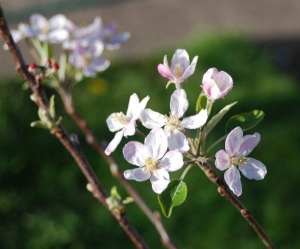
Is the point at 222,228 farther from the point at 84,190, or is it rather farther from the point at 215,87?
the point at 215,87

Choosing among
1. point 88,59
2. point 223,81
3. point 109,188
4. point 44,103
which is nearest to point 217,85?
point 223,81

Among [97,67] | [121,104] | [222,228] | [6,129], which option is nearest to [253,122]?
[97,67]

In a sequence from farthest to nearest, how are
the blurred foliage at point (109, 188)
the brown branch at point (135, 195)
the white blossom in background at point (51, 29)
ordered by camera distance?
the blurred foliage at point (109, 188), the white blossom in background at point (51, 29), the brown branch at point (135, 195)

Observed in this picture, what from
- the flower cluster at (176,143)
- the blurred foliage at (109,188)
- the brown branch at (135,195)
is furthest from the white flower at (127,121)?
the blurred foliage at (109,188)

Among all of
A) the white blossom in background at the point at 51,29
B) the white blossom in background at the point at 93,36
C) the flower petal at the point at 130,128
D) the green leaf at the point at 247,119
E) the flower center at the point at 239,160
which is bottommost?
the flower center at the point at 239,160

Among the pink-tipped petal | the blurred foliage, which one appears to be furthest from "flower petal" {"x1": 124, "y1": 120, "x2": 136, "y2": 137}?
the blurred foliage

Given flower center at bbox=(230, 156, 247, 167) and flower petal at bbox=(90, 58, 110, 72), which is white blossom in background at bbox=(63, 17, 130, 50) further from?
flower center at bbox=(230, 156, 247, 167)

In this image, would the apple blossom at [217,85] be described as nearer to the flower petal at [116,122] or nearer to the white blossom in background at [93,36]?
the flower petal at [116,122]

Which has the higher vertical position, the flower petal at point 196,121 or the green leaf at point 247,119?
the flower petal at point 196,121
